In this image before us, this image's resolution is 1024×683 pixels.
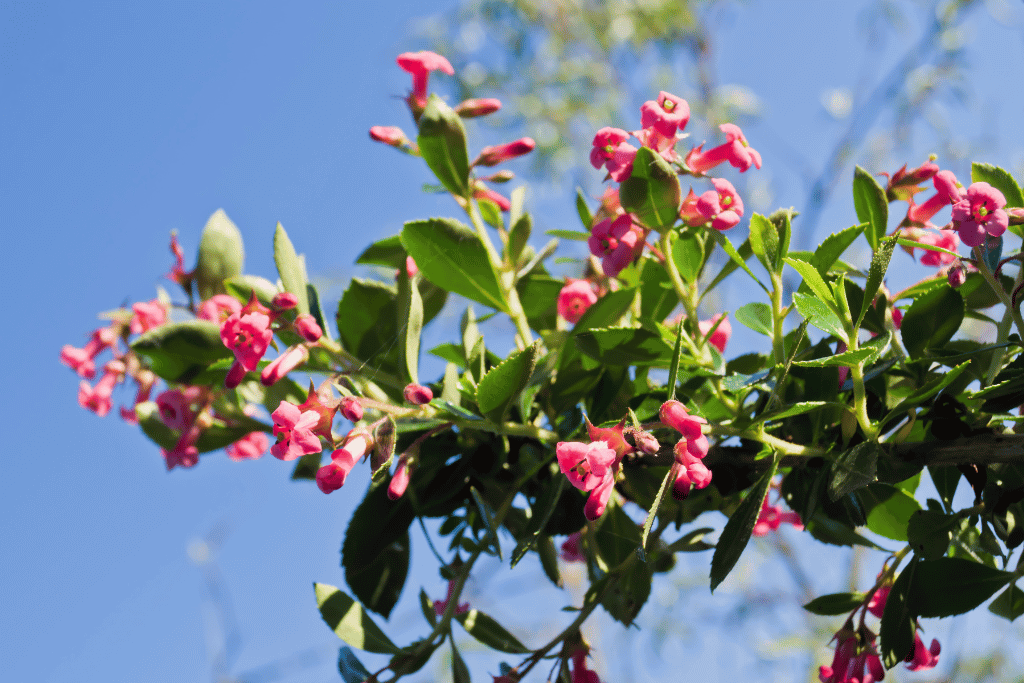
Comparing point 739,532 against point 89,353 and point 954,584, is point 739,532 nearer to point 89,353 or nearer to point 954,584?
point 954,584

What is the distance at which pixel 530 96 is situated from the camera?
550 cm

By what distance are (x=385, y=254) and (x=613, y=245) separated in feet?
0.78

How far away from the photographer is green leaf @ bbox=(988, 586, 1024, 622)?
25.3 inches

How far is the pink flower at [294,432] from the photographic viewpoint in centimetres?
51

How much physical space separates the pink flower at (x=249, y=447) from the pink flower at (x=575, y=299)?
389 millimetres

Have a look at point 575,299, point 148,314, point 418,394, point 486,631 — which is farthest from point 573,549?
point 148,314

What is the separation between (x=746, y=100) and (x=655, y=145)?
189 inches

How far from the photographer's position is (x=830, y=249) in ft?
2.00

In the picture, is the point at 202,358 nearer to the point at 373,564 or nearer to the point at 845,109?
the point at 373,564

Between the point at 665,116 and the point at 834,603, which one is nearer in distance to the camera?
the point at 665,116

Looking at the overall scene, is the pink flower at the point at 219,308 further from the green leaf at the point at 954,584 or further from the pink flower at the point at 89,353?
the green leaf at the point at 954,584

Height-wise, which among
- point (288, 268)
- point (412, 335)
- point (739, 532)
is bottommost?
point (739, 532)

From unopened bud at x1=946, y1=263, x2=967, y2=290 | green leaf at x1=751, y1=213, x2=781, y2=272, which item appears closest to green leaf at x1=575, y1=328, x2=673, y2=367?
green leaf at x1=751, y1=213, x2=781, y2=272

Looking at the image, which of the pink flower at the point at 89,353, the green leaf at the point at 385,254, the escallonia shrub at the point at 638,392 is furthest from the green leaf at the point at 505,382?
the pink flower at the point at 89,353
